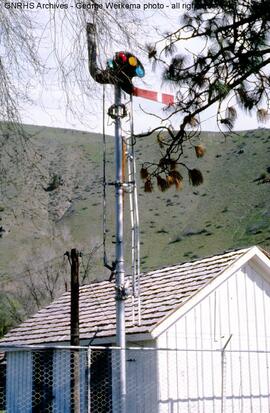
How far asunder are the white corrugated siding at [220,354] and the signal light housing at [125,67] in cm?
681

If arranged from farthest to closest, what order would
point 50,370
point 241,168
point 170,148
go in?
point 241,168 → point 50,370 → point 170,148

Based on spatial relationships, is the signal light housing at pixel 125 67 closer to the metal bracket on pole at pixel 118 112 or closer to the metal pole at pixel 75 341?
the metal bracket on pole at pixel 118 112

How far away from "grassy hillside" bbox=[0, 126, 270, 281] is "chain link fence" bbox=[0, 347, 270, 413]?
3318 cm

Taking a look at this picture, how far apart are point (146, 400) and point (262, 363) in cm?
263

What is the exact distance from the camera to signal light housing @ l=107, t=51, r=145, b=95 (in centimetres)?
652

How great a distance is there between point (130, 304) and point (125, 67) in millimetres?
8911

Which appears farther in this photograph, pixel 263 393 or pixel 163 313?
pixel 263 393

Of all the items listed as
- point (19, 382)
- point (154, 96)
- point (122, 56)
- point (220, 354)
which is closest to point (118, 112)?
point (154, 96)

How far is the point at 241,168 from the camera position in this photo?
7719 centimetres

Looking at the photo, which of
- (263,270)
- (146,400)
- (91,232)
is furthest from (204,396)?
(91,232)

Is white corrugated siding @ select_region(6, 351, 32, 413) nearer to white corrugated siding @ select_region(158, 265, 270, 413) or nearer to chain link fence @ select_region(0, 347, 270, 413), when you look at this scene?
chain link fence @ select_region(0, 347, 270, 413)

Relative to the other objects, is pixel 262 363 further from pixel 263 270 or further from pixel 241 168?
pixel 241 168

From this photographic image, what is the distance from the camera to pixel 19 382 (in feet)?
58.5

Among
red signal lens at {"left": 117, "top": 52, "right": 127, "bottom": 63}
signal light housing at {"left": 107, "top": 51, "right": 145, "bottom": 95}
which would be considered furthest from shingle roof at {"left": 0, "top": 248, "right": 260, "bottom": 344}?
red signal lens at {"left": 117, "top": 52, "right": 127, "bottom": 63}
